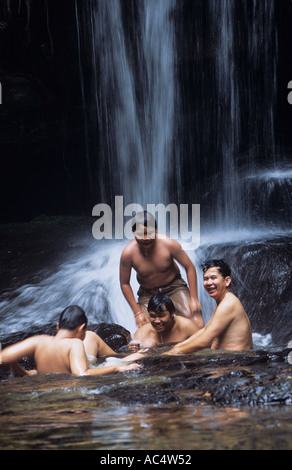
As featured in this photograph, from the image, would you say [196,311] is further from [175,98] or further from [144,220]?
[175,98]

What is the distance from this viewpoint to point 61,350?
4297 mm

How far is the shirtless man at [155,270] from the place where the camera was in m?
6.08

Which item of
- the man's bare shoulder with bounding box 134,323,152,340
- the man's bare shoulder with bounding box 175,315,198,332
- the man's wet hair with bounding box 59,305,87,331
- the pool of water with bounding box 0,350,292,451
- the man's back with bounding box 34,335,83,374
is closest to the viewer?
the pool of water with bounding box 0,350,292,451

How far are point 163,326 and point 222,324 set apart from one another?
33.7 inches

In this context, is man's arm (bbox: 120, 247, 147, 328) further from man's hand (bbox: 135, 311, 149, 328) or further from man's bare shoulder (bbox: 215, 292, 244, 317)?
man's bare shoulder (bbox: 215, 292, 244, 317)

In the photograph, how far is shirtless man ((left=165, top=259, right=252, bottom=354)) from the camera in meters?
4.69

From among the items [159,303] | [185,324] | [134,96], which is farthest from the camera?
[134,96]

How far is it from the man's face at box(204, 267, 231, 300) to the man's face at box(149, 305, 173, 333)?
614 millimetres

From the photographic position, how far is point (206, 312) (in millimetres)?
7371

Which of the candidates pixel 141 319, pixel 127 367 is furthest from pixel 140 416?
pixel 141 319

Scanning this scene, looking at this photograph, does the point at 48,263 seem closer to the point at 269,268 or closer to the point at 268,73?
the point at 269,268

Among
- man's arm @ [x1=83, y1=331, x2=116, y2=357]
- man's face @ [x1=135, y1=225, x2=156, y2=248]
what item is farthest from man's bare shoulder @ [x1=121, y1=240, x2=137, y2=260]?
man's arm @ [x1=83, y1=331, x2=116, y2=357]

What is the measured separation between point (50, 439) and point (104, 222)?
36.1 feet

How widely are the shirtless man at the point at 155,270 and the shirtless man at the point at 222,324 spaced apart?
1.14 metres
